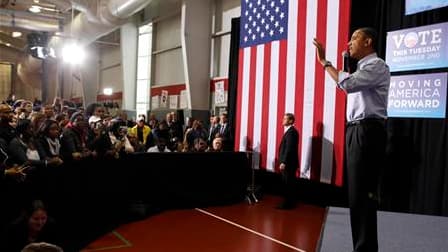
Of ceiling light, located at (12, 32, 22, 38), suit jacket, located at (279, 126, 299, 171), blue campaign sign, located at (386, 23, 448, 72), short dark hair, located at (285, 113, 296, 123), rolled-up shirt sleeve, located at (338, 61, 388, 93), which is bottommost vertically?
suit jacket, located at (279, 126, 299, 171)

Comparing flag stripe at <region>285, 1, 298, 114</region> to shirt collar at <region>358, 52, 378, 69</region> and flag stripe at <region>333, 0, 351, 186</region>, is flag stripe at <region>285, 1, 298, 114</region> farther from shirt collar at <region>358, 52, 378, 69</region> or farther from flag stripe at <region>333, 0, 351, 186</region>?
shirt collar at <region>358, 52, 378, 69</region>

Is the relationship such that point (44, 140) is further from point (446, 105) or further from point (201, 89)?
point (201, 89)

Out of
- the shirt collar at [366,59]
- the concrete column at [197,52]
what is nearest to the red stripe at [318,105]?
the shirt collar at [366,59]

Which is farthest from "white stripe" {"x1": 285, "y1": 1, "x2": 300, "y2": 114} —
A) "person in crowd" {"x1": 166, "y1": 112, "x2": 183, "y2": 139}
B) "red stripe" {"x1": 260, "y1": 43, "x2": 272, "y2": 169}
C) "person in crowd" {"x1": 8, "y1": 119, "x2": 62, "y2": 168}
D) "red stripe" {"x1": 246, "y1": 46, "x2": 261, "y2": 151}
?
"person in crowd" {"x1": 166, "y1": 112, "x2": 183, "y2": 139}

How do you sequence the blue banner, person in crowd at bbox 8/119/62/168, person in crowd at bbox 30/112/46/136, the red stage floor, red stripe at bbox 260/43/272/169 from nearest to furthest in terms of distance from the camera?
person in crowd at bbox 8/119/62/168
the red stage floor
person in crowd at bbox 30/112/46/136
the blue banner
red stripe at bbox 260/43/272/169

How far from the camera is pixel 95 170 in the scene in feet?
13.7

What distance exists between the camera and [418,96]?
4750mm

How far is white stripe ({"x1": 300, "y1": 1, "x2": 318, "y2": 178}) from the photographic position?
218 inches

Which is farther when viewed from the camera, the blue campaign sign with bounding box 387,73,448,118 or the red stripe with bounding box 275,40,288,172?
the red stripe with bounding box 275,40,288,172

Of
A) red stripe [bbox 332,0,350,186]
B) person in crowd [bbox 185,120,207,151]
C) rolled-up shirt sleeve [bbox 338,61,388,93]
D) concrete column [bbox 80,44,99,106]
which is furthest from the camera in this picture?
concrete column [bbox 80,44,99,106]

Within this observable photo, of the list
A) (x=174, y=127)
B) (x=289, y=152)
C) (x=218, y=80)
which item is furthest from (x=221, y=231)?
(x=218, y=80)

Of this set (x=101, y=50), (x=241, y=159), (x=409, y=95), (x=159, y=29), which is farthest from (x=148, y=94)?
(x=409, y=95)

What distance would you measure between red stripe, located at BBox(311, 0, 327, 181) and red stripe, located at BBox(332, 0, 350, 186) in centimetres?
25

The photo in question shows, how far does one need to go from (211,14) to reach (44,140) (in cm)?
752
